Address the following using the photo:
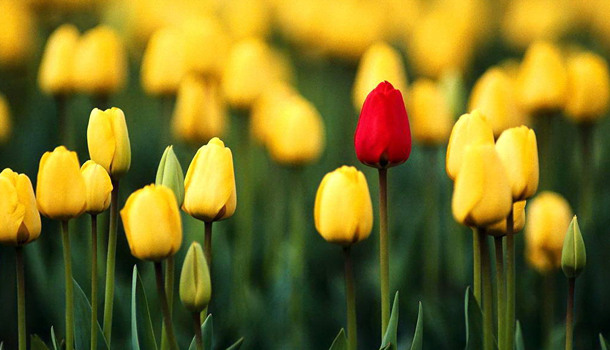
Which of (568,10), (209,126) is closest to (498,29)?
(568,10)

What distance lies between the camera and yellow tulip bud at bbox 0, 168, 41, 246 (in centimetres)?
139

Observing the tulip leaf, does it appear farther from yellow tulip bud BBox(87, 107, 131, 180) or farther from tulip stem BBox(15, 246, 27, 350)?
yellow tulip bud BBox(87, 107, 131, 180)

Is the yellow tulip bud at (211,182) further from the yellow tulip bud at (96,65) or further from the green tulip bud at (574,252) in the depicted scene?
the yellow tulip bud at (96,65)

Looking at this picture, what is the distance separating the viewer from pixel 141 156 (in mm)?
3271

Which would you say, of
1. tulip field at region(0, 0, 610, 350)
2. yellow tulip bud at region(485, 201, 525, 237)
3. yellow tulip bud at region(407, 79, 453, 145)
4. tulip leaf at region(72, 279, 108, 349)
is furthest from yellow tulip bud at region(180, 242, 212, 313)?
yellow tulip bud at region(407, 79, 453, 145)

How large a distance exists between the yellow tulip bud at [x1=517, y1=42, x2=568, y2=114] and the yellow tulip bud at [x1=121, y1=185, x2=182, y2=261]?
1.49 metres

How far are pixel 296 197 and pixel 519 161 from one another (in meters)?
1.11

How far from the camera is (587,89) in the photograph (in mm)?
2459

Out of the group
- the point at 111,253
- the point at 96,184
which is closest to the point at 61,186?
the point at 96,184

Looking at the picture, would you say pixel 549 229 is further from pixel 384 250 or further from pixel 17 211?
pixel 17 211

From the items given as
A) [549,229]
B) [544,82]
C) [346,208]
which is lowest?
[549,229]

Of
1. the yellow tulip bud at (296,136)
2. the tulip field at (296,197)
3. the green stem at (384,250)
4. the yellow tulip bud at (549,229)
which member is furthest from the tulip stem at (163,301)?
the yellow tulip bud at (296,136)

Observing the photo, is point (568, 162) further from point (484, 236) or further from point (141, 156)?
point (484, 236)

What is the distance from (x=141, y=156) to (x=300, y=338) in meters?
1.40
